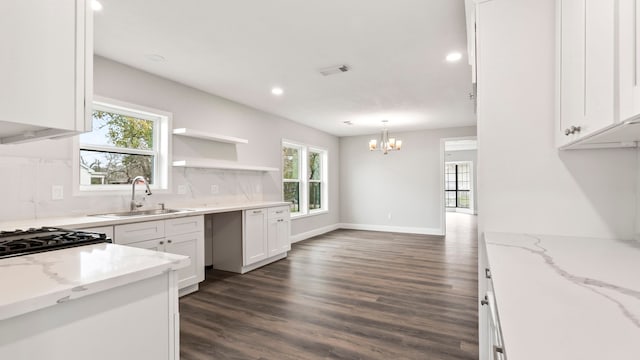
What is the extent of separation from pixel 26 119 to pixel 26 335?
591 mm

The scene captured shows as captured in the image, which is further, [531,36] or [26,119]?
[531,36]

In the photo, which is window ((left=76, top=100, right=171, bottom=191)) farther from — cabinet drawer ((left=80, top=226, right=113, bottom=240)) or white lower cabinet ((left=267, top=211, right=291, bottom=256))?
white lower cabinet ((left=267, top=211, right=291, bottom=256))

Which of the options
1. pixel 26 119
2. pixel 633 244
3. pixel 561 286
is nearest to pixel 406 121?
pixel 633 244

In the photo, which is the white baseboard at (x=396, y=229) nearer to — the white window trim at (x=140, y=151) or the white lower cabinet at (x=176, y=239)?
the white lower cabinet at (x=176, y=239)

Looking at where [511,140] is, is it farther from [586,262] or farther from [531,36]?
[586,262]

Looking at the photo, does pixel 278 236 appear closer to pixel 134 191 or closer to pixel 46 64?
pixel 134 191

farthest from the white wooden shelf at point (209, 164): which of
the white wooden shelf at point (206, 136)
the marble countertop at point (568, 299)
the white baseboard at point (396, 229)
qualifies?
the white baseboard at point (396, 229)

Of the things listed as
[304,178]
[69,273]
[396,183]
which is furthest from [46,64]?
[396,183]

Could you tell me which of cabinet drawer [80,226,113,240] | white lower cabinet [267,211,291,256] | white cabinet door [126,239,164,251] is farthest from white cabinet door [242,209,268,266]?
cabinet drawer [80,226,113,240]

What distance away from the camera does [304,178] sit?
21.5 feet

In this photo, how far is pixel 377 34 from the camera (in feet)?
8.52

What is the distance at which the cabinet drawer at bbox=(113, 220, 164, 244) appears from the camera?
2.56 meters

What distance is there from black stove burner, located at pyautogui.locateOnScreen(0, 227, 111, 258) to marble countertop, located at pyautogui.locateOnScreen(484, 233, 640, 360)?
166cm

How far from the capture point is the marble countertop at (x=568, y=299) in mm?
558
